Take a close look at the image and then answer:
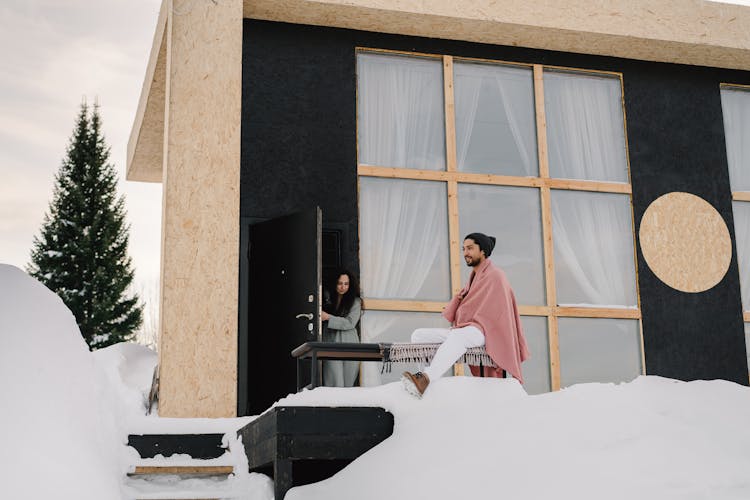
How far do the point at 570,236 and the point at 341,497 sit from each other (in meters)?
5.91

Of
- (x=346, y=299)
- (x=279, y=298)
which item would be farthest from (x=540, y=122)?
(x=279, y=298)

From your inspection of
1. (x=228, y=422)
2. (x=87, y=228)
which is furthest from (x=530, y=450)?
(x=87, y=228)

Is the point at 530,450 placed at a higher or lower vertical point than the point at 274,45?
lower

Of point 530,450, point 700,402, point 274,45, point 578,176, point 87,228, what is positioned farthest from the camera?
point 87,228

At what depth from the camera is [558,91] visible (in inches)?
411

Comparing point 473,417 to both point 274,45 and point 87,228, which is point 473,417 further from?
A: point 87,228

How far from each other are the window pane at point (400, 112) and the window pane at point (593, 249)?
1.51 metres

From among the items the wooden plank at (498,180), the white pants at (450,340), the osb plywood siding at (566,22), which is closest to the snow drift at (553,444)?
the white pants at (450,340)

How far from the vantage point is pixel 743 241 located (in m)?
10.7

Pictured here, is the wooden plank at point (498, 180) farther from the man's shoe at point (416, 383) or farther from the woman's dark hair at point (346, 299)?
the man's shoe at point (416, 383)

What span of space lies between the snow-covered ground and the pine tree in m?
21.4

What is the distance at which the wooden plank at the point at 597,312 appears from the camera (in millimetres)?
9758

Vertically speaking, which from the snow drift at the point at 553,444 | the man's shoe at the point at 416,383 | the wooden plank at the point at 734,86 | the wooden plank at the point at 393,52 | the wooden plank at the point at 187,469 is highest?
the wooden plank at the point at 393,52

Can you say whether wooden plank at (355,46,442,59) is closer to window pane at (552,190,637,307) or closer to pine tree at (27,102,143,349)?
window pane at (552,190,637,307)
